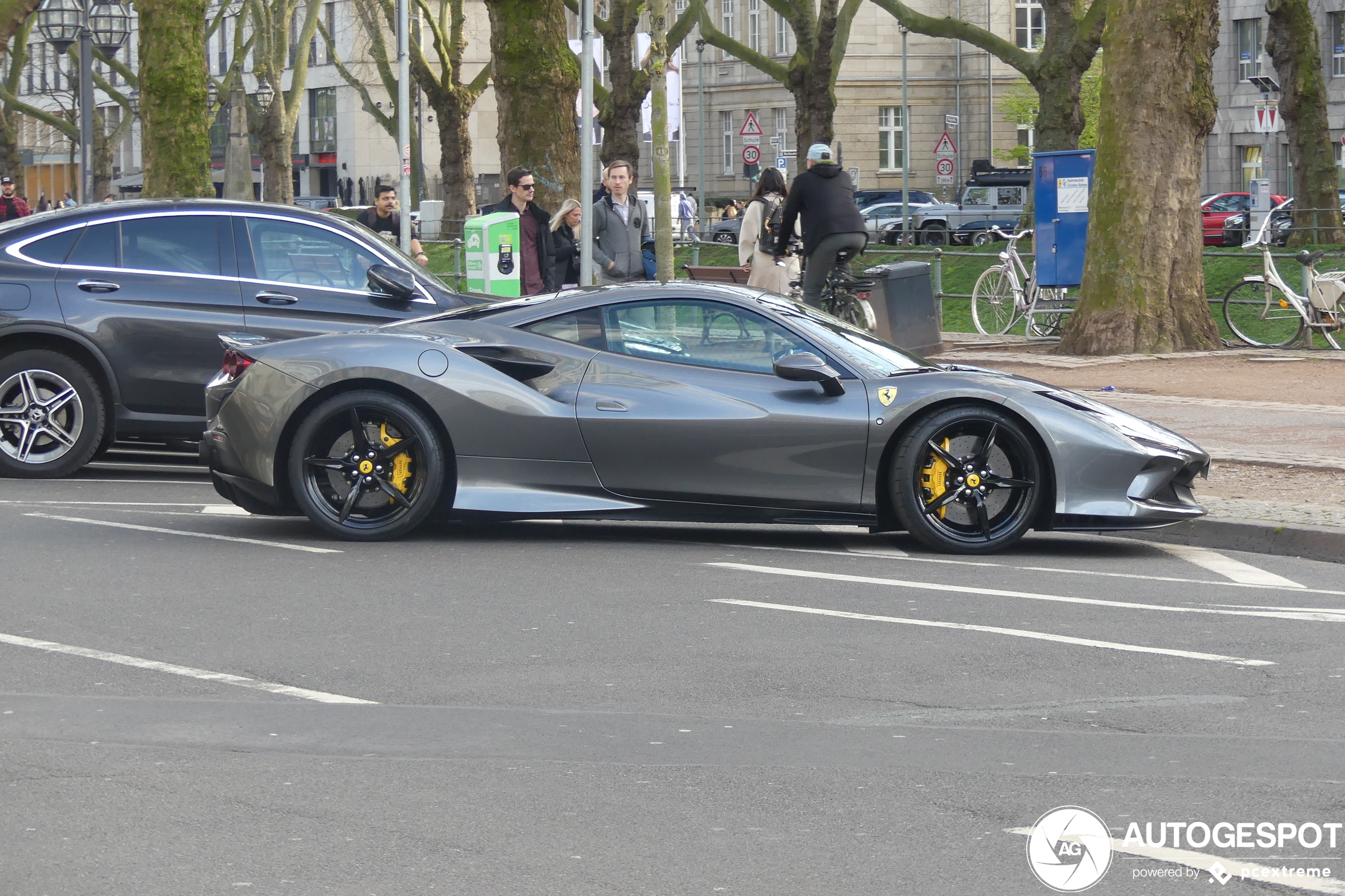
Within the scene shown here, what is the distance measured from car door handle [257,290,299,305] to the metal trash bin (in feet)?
20.4

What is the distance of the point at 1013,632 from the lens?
24.3 feet

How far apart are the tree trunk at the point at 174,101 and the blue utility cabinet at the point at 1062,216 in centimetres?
991

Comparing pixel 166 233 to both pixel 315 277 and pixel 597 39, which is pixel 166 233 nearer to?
pixel 315 277

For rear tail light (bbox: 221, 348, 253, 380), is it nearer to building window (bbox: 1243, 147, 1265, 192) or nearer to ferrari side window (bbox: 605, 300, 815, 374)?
ferrari side window (bbox: 605, 300, 815, 374)

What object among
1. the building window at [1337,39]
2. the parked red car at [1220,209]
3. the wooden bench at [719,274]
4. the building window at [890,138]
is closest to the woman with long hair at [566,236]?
the wooden bench at [719,274]

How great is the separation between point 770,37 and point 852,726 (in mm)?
75623

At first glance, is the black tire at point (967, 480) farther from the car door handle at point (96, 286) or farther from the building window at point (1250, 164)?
the building window at point (1250, 164)

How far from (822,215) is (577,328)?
737 centimetres

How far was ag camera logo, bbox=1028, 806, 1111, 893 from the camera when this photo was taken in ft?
14.5

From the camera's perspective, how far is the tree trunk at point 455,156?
49.5m

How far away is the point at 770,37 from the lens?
79.4 metres

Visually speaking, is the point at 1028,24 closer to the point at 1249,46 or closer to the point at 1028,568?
the point at 1249,46

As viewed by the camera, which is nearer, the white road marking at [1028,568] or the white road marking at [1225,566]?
the white road marking at [1028,568]

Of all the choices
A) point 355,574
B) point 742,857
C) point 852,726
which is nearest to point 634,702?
point 852,726
